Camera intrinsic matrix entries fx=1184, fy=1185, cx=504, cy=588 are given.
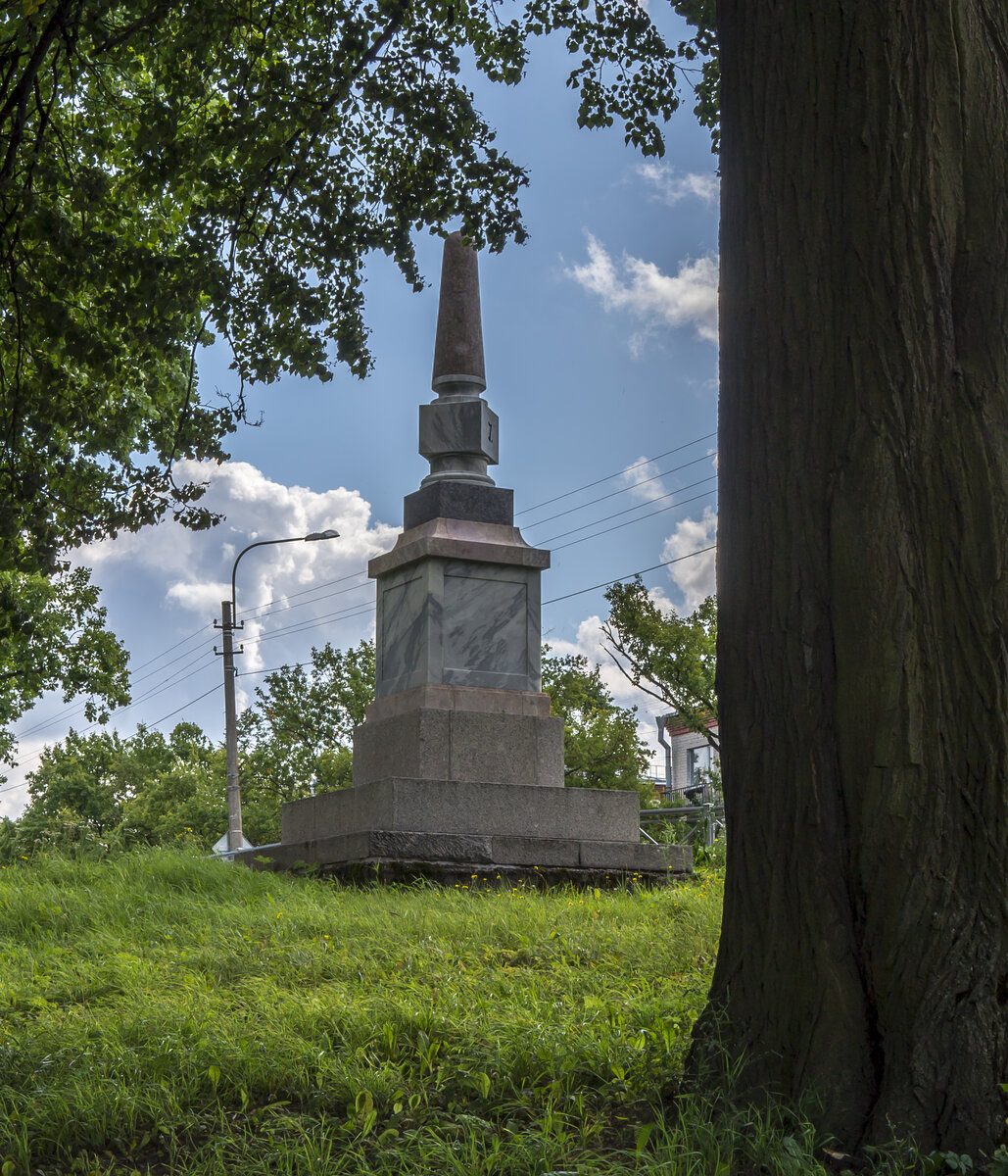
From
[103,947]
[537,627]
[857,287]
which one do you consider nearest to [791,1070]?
[857,287]

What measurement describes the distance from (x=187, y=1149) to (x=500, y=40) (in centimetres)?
792

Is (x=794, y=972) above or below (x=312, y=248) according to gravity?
below

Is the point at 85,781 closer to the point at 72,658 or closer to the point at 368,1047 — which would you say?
the point at 72,658

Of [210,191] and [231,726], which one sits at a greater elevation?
[210,191]

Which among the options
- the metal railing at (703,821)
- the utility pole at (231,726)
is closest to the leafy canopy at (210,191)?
the metal railing at (703,821)

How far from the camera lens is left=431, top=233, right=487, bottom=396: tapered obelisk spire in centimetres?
1112

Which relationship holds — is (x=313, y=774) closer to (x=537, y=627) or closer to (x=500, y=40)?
(x=537, y=627)

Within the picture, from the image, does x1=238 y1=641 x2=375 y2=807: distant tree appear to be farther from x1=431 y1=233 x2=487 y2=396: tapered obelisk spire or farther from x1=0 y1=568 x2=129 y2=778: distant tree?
x1=431 y1=233 x2=487 y2=396: tapered obelisk spire

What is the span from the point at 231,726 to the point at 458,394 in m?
13.1

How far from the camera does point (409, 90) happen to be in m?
8.09

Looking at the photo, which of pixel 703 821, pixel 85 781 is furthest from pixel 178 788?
pixel 703 821

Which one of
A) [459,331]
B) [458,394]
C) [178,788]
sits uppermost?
[459,331]

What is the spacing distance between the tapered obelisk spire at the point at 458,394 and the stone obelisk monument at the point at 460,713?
1 centimetres

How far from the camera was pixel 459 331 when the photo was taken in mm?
11219
